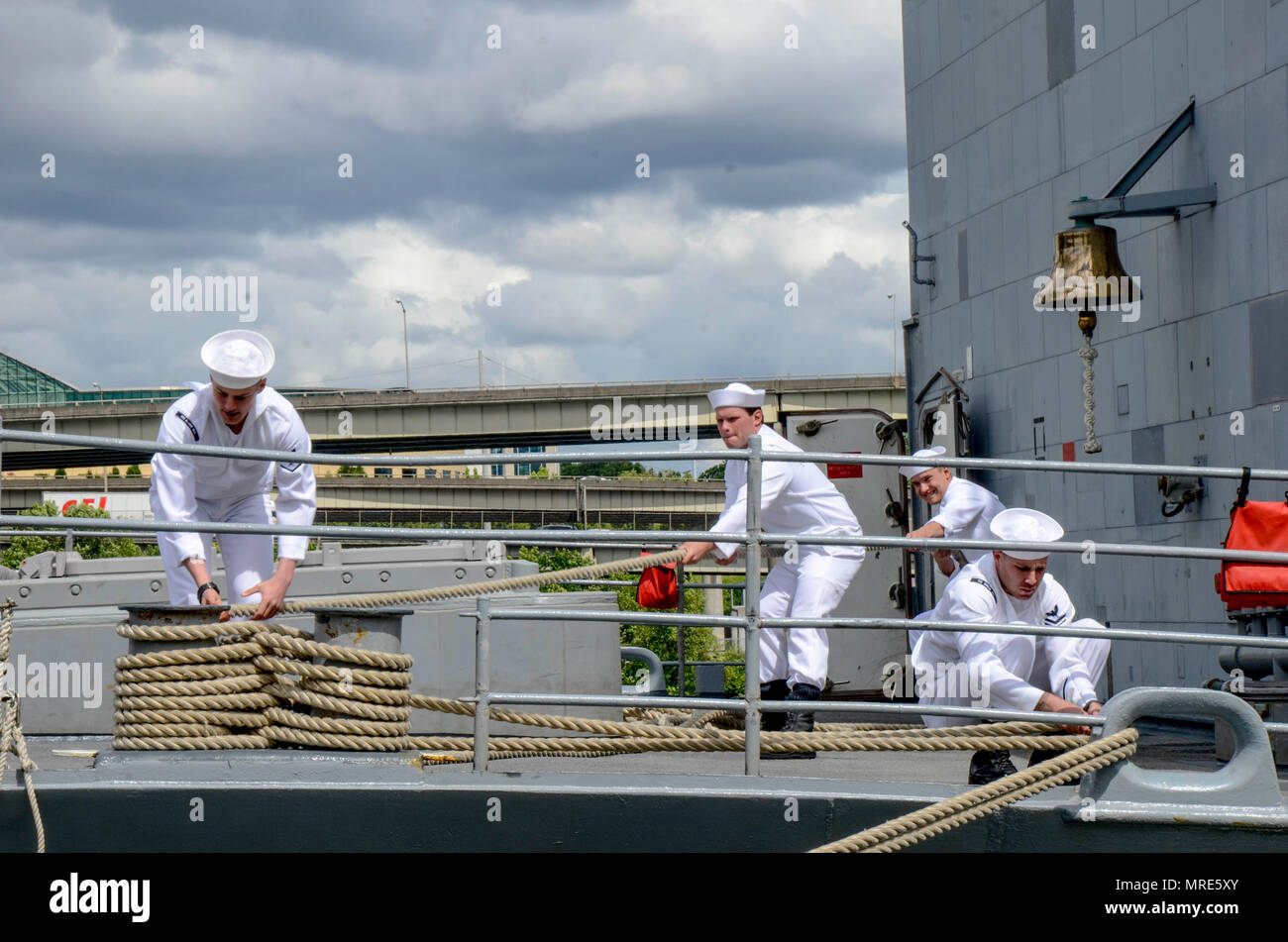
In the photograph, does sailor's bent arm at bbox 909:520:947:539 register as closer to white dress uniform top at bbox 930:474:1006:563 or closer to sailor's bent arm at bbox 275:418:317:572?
white dress uniform top at bbox 930:474:1006:563

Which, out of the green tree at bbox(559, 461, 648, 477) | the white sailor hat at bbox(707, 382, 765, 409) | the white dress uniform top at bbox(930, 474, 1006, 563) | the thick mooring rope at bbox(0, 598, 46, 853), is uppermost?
the green tree at bbox(559, 461, 648, 477)

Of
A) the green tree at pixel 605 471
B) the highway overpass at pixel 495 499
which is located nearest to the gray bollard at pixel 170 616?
the highway overpass at pixel 495 499

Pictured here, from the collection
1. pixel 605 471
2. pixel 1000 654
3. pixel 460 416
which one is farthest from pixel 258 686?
pixel 605 471

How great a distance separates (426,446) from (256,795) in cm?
4054

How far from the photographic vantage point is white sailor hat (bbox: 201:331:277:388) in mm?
4727

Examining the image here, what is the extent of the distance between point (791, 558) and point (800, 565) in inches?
14.8

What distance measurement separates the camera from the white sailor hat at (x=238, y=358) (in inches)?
186

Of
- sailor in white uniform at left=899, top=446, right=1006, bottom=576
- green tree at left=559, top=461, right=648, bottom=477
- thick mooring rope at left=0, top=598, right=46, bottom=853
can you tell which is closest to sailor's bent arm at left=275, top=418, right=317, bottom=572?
thick mooring rope at left=0, top=598, right=46, bottom=853

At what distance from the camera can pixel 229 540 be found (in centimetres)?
530

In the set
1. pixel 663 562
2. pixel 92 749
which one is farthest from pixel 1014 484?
pixel 92 749

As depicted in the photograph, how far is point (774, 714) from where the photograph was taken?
5.58 metres

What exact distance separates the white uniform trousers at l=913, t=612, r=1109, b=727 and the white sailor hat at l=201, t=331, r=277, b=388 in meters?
2.66
